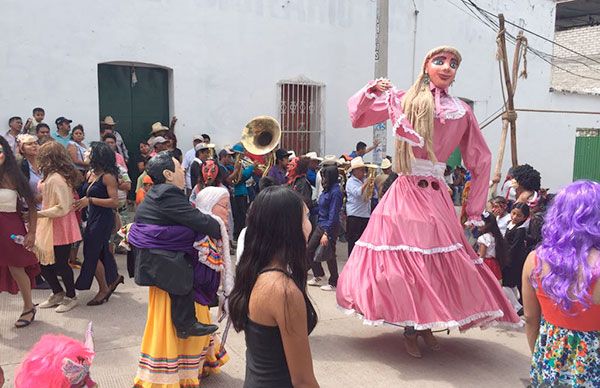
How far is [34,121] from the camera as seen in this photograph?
27.2 ft

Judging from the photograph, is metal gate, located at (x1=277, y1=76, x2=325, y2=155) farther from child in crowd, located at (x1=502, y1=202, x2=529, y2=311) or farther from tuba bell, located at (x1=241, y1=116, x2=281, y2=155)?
child in crowd, located at (x1=502, y1=202, x2=529, y2=311)

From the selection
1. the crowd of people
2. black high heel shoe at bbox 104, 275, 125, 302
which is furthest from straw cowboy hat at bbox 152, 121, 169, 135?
black high heel shoe at bbox 104, 275, 125, 302

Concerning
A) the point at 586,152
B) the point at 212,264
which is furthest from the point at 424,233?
the point at 586,152

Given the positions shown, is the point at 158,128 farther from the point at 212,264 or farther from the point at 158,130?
the point at 212,264

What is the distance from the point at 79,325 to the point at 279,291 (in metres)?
3.82

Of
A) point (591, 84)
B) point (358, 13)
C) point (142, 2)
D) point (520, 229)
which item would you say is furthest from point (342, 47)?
point (591, 84)

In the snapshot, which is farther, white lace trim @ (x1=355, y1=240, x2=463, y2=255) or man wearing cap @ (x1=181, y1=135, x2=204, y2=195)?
man wearing cap @ (x1=181, y1=135, x2=204, y2=195)

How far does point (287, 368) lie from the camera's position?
6.77 feet

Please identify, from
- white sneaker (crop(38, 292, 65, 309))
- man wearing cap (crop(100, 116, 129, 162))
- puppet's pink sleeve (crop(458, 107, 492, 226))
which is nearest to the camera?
puppet's pink sleeve (crop(458, 107, 492, 226))

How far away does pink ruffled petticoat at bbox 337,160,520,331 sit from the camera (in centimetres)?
405

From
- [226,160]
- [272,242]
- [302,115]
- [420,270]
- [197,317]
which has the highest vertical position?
[302,115]

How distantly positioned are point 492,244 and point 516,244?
0.22m

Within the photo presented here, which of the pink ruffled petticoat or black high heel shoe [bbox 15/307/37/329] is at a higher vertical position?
the pink ruffled petticoat

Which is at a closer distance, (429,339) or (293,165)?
(429,339)
